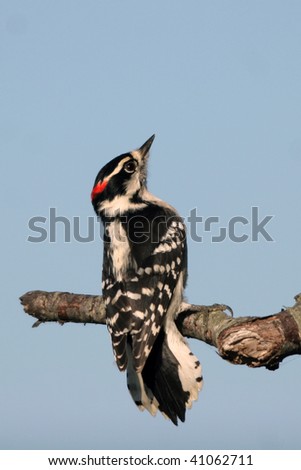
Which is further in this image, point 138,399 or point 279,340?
point 138,399

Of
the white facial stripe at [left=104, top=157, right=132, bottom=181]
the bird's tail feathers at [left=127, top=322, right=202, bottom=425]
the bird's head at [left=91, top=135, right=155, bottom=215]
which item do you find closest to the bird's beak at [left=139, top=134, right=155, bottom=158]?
the bird's head at [left=91, top=135, right=155, bottom=215]

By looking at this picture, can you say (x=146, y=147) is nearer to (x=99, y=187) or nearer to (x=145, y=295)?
(x=99, y=187)

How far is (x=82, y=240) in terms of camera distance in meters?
7.34

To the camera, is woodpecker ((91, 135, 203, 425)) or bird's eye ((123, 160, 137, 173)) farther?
bird's eye ((123, 160, 137, 173))

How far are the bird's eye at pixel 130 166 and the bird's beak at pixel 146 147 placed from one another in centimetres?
28

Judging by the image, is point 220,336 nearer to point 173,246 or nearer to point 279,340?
point 279,340

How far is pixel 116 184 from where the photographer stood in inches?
281

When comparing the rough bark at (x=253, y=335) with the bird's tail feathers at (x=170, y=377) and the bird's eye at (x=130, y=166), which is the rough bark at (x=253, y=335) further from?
the bird's eye at (x=130, y=166)

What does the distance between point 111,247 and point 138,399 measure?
137cm

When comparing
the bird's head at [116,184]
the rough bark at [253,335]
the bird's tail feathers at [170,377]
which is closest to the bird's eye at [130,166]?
the bird's head at [116,184]

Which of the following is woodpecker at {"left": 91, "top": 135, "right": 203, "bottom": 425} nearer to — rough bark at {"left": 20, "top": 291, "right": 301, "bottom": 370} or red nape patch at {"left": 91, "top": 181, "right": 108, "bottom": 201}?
red nape patch at {"left": 91, "top": 181, "right": 108, "bottom": 201}

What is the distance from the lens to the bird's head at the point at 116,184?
23.2ft

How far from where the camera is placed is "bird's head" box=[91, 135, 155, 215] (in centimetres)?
707
